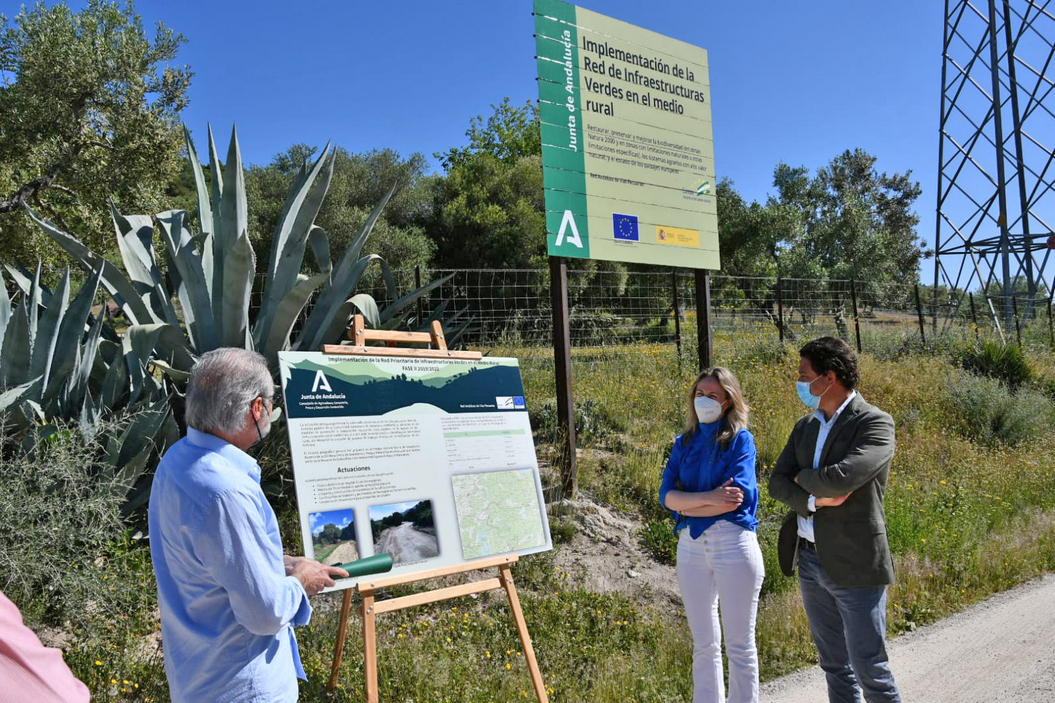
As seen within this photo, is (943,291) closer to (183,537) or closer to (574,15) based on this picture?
(574,15)

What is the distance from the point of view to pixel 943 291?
23.2m

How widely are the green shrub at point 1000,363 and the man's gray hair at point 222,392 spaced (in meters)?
14.0

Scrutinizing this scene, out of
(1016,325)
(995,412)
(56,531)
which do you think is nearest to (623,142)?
(56,531)

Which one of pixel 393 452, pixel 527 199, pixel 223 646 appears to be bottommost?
pixel 223 646

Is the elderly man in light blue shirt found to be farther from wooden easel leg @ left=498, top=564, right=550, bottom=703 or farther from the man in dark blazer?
the man in dark blazer

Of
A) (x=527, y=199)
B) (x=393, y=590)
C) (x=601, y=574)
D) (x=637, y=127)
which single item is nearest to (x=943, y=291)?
(x=527, y=199)

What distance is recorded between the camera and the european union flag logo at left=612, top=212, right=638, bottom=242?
6.98 meters

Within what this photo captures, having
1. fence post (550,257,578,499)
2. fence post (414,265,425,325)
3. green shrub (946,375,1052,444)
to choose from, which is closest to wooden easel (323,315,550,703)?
fence post (550,257,578,499)

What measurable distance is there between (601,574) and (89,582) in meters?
3.60

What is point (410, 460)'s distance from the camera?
402 centimetres

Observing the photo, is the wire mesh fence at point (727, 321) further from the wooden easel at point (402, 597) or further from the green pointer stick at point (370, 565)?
the green pointer stick at point (370, 565)

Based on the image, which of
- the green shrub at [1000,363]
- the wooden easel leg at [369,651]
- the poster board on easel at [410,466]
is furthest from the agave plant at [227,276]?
the green shrub at [1000,363]

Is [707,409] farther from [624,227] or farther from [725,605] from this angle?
[624,227]

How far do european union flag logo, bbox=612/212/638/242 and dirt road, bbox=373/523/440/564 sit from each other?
394cm
